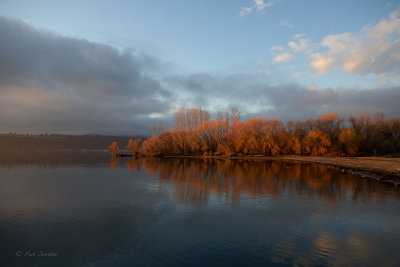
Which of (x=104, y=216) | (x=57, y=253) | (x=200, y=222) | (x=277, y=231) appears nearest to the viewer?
(x=57, y=253)

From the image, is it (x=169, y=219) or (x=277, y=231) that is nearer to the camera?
(x=277, y=231)

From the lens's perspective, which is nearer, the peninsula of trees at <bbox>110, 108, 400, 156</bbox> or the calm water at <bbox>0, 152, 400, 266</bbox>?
the calm water at <bbox>0, 152, 400, 266</bbox>

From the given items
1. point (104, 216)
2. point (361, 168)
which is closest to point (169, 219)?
point (104, 216)

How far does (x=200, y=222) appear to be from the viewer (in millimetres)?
11523

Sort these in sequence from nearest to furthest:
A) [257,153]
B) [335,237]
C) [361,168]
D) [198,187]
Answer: [335,237], [198,187], [361,168], [257,153]

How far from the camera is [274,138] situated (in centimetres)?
6900

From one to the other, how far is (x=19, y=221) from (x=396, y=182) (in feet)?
94.6

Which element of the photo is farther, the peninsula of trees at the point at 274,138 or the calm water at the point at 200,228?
the peninsula of trees at the point at 274,138

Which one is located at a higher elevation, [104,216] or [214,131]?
[214,131]

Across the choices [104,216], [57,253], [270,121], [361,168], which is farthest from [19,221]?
[270,121]

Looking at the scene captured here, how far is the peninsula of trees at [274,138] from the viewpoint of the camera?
61.2m

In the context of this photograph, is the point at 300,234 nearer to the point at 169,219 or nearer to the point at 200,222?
the point at 200,222

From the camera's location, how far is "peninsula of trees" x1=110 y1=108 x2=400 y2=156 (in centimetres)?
6119

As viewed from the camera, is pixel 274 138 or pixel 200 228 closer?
pixel 200 228
